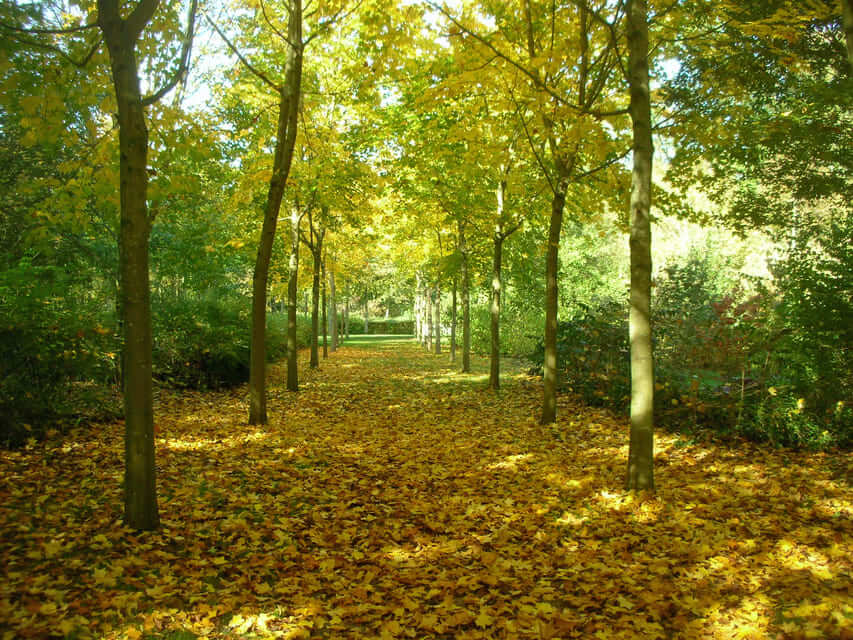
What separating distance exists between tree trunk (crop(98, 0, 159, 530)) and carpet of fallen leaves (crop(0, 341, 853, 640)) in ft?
2.37

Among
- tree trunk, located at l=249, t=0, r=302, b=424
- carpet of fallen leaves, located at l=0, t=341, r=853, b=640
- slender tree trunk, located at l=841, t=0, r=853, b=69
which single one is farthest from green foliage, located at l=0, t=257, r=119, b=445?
slender tree trunk, located at l=841, t=0, r=853, b=69

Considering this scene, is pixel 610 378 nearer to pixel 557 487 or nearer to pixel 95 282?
pixel 557 487

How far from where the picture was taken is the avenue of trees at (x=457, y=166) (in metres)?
4.77

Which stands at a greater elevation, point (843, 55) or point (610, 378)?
point (843, 55)

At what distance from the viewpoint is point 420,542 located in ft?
13.4

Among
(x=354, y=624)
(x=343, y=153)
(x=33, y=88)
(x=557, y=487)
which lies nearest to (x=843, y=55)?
(x=557, y=487)

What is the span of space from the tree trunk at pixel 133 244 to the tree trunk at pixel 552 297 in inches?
230

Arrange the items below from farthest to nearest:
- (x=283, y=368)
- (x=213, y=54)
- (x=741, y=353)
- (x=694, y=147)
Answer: (x=283, y=368)
(x=213, y=54)
(x=694, y=147)
(x=741, y=353)

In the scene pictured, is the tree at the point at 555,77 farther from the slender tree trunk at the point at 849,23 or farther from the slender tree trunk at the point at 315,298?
the slender tree trunk at the point at 315,298

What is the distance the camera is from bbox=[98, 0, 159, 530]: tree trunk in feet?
11.6

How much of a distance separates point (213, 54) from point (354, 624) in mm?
11875

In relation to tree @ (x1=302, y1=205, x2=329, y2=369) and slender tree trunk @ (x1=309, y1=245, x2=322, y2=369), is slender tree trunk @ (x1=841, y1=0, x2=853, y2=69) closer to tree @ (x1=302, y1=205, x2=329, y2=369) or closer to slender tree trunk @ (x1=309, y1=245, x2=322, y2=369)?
tree @ (x1=302, y1=205, x2=329, y2=369)

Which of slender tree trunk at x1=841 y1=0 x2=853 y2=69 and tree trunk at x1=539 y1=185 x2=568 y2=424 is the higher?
slender tree trunk at x1=841 y1=0 x2=853 y2=69

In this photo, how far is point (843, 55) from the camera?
24.3 ft
